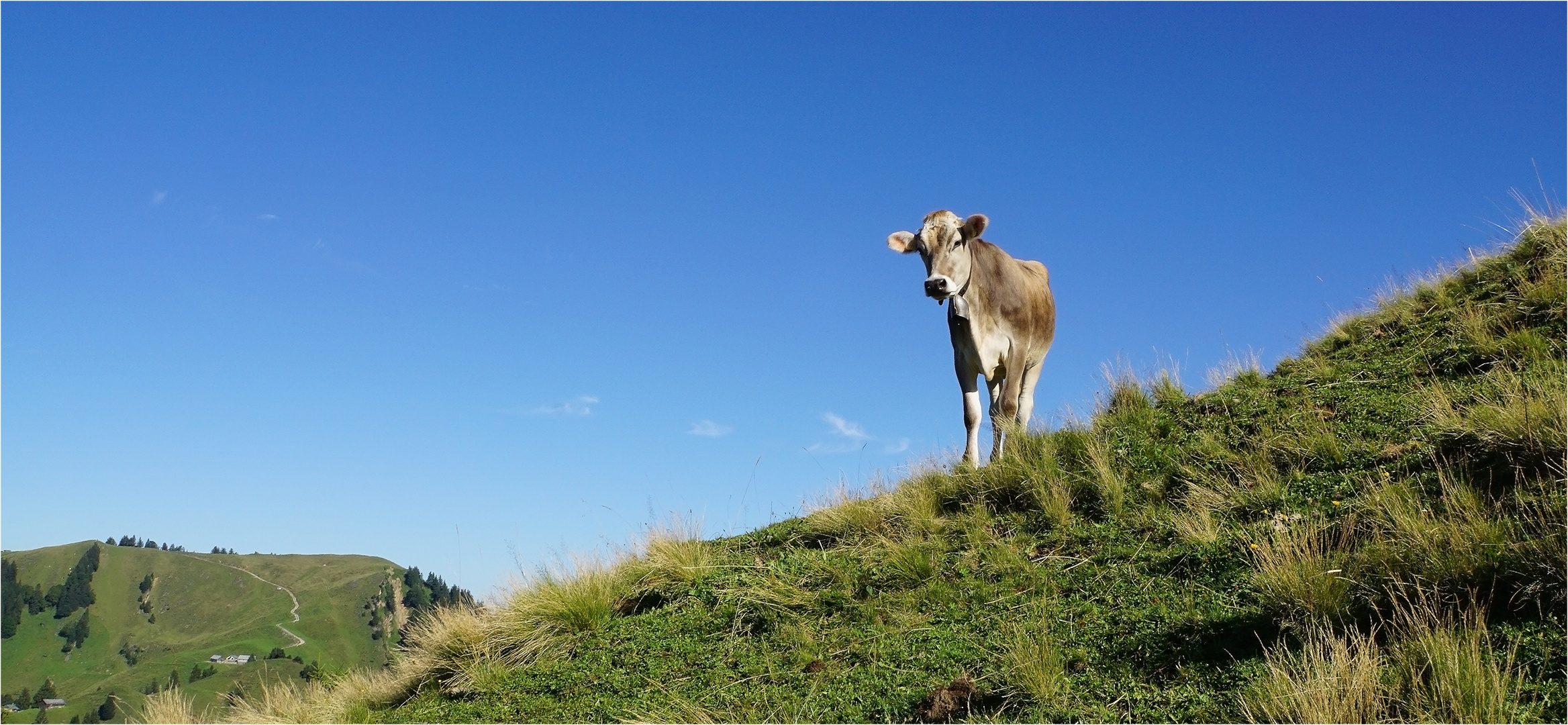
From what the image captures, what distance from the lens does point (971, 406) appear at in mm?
12398

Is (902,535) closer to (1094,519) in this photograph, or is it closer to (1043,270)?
(1094,519)

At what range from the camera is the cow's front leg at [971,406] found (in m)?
12.1

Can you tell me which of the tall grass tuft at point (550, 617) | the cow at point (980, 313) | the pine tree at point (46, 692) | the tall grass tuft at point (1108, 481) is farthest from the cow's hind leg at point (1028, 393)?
the pine tree at point (46, 692)

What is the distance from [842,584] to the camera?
9094 millimetres

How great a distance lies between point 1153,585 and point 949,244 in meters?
5.59

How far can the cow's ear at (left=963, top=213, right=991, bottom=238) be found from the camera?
40.7 feet

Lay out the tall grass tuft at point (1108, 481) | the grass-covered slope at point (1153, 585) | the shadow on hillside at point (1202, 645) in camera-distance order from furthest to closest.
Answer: the tall grass tuft at point (1108, 481), the shadow on hillside at point (1202, 645), the grass-covered slope at point (1153, 585)

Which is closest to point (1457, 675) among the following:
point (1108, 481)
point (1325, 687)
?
point (1325, 687)

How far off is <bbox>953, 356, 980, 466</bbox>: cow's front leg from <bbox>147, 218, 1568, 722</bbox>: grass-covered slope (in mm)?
624

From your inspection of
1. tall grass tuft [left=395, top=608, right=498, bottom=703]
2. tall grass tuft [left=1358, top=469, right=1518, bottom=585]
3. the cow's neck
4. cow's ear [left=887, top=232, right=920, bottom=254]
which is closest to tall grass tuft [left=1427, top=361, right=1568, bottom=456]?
tall grass tuft [left=1358, top=469, right=1518, bottom=585]

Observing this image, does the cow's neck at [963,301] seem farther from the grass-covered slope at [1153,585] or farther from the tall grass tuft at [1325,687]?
the tall grass tuft at [1325,687]

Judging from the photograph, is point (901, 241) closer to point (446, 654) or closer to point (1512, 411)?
point (1512, 411)

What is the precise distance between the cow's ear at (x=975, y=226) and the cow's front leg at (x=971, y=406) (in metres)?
1.44

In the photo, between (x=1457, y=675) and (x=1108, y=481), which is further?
(x=1108, y=481)
